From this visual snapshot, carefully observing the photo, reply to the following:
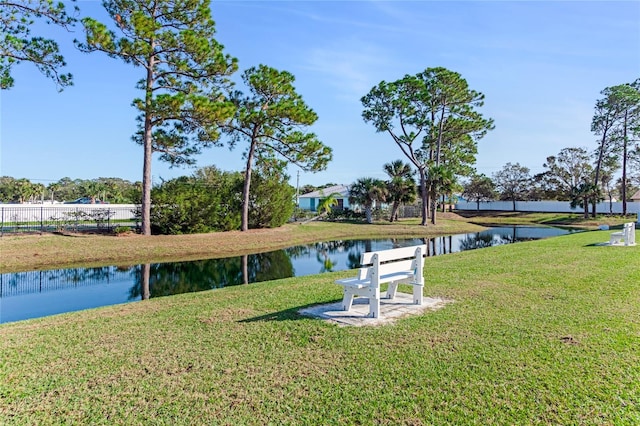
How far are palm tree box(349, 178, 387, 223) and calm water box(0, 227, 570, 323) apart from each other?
17643mm

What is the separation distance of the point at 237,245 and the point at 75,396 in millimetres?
16524

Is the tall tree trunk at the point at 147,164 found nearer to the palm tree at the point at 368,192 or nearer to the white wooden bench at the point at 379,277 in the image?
the white wooden bench at the point at 379,277

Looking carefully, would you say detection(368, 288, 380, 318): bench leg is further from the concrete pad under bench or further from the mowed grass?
the mowed grass

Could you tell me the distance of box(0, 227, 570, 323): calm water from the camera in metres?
8.71

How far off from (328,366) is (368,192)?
104ft

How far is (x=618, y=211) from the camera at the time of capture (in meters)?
48.2

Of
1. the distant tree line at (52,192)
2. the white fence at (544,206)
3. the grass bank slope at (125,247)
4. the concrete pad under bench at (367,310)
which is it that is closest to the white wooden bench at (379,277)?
the concrete pad under bench at (367,310)

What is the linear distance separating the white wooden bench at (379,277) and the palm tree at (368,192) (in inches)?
1138

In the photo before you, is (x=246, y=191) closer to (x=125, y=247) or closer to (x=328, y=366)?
(x=125, y=247)

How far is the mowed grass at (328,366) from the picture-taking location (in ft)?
9.85

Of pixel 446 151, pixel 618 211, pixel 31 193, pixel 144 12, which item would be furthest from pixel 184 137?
pixel 618 211

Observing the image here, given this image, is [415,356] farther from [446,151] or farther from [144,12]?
[446,151]

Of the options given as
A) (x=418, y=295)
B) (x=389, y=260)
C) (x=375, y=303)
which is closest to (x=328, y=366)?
(x=375, y=303)

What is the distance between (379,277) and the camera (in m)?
5.42
